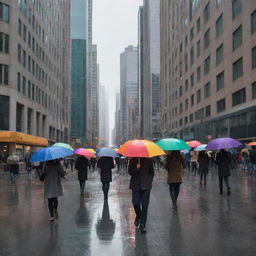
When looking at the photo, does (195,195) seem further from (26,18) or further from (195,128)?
(195,128)

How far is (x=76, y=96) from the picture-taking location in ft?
441

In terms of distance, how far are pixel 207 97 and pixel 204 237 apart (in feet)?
144

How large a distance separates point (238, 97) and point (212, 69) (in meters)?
9.86

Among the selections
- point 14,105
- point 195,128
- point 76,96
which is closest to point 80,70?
point 76,96

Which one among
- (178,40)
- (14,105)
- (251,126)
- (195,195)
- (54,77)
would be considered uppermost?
(178,40)

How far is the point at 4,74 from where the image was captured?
3906 cm

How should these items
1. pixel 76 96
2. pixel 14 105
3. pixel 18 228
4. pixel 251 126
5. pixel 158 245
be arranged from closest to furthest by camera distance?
pixel 158 245 → pixel 18 228 → pixel 251 126 → pixel 14 105 → pixel 76 96

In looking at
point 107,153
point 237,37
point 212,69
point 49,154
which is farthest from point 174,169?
point 212,69

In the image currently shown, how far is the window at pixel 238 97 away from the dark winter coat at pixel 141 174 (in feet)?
99.7

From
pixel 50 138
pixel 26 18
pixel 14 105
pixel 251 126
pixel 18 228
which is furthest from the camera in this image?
pixel 50 138

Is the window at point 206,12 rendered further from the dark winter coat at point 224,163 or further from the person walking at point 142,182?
the person walking at point 142,182

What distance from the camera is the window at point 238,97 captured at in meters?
35.6

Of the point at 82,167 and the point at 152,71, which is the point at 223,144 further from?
the point at 152,71

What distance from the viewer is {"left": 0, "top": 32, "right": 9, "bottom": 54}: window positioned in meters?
38.8
